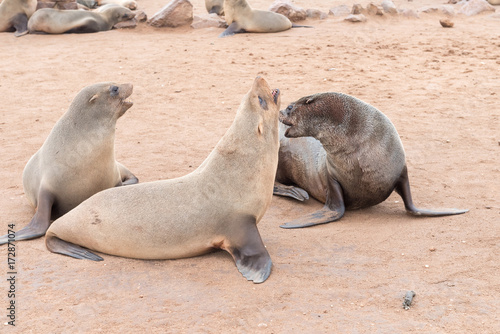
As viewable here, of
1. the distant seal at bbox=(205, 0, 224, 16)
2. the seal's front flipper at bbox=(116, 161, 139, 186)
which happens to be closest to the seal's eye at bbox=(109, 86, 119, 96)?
the seal's front flipper at bbox=(116, 161, 139, 186)

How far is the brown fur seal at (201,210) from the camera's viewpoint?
3.90m

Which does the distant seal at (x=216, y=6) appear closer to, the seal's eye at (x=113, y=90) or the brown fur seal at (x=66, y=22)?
the brown fur seal at (x=66, y=22)

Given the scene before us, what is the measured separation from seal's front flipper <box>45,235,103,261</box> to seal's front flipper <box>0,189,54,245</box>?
187 millimetres

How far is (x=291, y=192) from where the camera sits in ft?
18.1

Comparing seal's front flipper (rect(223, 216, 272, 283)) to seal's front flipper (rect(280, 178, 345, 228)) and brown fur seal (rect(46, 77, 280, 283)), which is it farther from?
seal's front flipper (rect(280, 178, 345, 228))

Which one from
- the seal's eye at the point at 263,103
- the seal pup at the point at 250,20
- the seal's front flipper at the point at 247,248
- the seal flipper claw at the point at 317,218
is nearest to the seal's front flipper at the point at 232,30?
the seal pup at the point at 250,20

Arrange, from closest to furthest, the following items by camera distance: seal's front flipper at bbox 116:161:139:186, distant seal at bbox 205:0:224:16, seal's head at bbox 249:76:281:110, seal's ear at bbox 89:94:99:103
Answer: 1. seal's head at bbox 249:76:281:110
2. seal's ear at bbox 89:94:99:103
3. seal's front flipper at bbox 116:161:139:186
4. distant seal at bbox 205:0:224:16

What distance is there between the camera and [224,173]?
4.04 metres

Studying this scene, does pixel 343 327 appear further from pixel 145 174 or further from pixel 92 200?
pixel 145 174

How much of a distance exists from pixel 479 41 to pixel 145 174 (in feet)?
26.4

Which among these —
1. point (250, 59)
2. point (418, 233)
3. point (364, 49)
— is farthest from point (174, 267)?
point (364, 49)

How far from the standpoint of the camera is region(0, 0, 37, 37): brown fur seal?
13.1 meters

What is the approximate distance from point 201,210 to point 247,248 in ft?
1.25

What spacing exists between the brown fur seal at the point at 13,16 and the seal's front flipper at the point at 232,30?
13.4 feet
